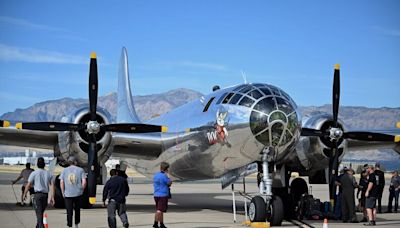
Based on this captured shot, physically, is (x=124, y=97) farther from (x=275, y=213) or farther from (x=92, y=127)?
(x=275, y=213)

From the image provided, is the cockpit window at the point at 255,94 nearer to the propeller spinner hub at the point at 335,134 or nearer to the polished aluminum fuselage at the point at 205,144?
the polished aluminum fuselage at the point at 205,144

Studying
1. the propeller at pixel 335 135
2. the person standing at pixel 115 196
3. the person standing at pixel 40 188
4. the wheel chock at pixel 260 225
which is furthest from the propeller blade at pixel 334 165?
the person standing at pixel 40 188

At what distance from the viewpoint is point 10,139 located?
68.4ft

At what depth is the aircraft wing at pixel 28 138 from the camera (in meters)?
19.9

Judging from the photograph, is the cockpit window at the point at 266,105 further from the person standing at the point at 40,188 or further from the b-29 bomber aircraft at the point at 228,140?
the person standing at the point at 40,188

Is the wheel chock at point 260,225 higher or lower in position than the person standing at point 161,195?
lower

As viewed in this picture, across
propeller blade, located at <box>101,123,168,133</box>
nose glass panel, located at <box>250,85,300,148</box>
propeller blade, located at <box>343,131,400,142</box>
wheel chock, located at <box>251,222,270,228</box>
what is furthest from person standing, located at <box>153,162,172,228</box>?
propeller blade, located at <box>343,131,400,142</box>

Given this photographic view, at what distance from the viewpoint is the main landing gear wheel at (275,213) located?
14.9 meters

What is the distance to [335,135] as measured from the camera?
18.4m

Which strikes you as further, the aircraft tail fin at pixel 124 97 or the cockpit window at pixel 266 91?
the aircraft tail fin at pixel 124 97

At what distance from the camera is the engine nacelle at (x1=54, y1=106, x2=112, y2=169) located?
758 inches

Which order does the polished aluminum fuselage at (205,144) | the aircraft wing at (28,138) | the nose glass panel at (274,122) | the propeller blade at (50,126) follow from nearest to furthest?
the nose glass panel at (274,122) < the polished aluminum fuselage at (205,144) < the propeller blade at (50,126) < the aircraft wing at (28,138)

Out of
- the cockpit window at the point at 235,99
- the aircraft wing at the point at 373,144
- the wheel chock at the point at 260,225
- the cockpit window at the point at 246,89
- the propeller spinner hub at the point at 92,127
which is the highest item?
the cockpit window at the point at 246,89

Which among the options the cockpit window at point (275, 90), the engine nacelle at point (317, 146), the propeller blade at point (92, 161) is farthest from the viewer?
the engine nacelle at point (317, 146)
